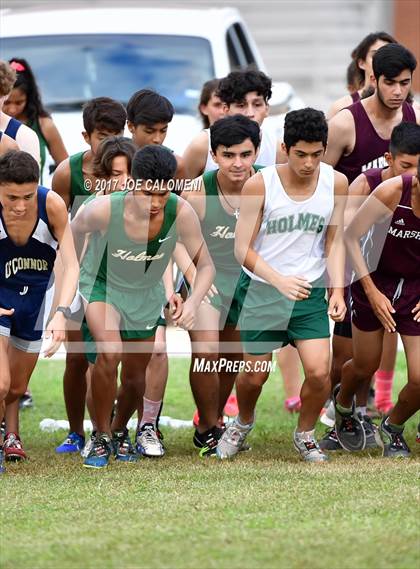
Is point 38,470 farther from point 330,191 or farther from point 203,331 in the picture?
point 330,191

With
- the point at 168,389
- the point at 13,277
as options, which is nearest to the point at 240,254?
the point at 13,277

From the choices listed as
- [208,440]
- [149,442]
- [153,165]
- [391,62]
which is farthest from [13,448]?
[391,62]

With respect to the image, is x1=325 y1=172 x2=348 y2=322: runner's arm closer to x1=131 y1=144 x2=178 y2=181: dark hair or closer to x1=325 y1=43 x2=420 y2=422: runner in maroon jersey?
x1=325 y1=43 x2=420 y2=422: runner in maroon jersey

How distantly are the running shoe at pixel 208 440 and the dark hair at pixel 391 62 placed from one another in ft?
7.27

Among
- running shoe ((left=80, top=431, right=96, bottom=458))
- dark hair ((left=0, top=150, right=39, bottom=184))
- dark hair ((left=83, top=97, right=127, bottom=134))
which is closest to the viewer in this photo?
dark hair ((left=0, top=150, right=39, bottom=184))

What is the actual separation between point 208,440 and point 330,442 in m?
0.75

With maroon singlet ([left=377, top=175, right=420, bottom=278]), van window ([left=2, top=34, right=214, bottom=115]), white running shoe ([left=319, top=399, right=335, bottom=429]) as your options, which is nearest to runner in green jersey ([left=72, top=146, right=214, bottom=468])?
maroon singlet ([left=377, top=175, right=420, bottom=278])

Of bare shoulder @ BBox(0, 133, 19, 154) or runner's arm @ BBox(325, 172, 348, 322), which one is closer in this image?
runner's arm @ BBox(325, 172, 348, 322)

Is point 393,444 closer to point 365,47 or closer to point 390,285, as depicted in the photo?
point 390,285

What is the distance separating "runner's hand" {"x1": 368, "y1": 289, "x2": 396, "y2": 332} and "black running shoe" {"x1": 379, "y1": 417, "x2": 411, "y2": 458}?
0.61 metres

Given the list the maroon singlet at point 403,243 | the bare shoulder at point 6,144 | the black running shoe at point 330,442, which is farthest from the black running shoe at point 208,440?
the bare shoulder at point 6,144

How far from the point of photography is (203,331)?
7855 mm

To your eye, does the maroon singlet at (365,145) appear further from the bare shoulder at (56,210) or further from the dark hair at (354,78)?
the bare shoulder at (56,210)

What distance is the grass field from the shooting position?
530 centimetres
